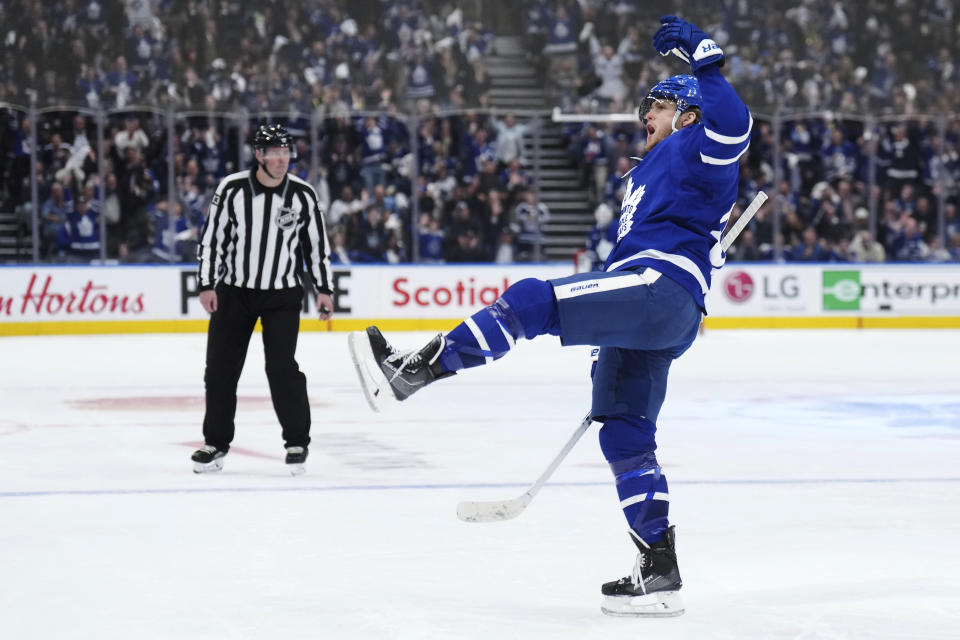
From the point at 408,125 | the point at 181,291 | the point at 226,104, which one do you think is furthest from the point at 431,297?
the point at 226,104

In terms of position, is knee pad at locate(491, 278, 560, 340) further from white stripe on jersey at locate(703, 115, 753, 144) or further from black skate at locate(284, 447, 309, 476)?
black skate at locate(284, 447, 309, 476)

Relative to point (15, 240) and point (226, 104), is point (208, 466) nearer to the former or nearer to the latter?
point (15, 240)

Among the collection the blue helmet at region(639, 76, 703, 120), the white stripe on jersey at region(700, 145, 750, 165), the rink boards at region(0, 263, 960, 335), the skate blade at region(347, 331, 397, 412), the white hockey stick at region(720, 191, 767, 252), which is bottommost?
the rink boards at region(0, 263, 960, 335)

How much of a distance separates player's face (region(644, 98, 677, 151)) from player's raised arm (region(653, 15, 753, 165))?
274 mm

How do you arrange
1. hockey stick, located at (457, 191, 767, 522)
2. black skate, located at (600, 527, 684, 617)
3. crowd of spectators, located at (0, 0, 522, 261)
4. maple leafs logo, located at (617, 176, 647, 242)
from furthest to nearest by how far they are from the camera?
1. crowd of spectators, located at (0, 0, 522, 261)
2. hockey stick, located at (457, 191, 767, 522)
3. maple leafs logo, located at (617, 176, 647, 242)
4. black skate, located at (600, 527, 684, 617)

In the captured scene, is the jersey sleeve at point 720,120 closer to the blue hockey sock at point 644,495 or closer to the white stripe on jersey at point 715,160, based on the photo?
the white stripe on jersey at point 715,160

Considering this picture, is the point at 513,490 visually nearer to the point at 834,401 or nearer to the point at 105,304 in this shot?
the point at 834,401

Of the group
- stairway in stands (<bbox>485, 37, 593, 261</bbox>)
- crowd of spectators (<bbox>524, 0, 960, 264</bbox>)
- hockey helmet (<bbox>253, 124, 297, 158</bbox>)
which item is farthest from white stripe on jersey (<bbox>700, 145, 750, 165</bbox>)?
stairway in stands (<bbox>485, 37, 593, 261</bbox>)

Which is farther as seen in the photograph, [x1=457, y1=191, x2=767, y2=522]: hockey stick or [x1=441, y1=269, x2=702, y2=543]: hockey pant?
[x1=457, y1=191, x2=767, y2=522]: hockey stick

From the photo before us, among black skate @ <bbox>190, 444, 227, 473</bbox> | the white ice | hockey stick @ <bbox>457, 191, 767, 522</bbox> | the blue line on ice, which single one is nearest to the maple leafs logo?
hockey stick @ <bbox>457, 191, 767, 522</bbox>

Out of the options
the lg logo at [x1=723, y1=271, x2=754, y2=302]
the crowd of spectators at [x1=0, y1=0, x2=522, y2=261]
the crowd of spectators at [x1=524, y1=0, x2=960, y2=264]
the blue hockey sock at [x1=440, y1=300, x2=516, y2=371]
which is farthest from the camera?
the crowd of spectators at [x1=524, y1=0, x2=960, y2=264]

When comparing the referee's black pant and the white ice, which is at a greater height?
the referee's black pant

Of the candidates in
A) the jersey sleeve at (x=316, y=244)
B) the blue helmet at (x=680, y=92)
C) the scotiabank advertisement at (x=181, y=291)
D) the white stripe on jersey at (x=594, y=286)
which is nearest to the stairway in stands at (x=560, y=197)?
the scotiabank advertisement at (x=181, y=291)

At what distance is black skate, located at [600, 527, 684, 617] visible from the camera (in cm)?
345
